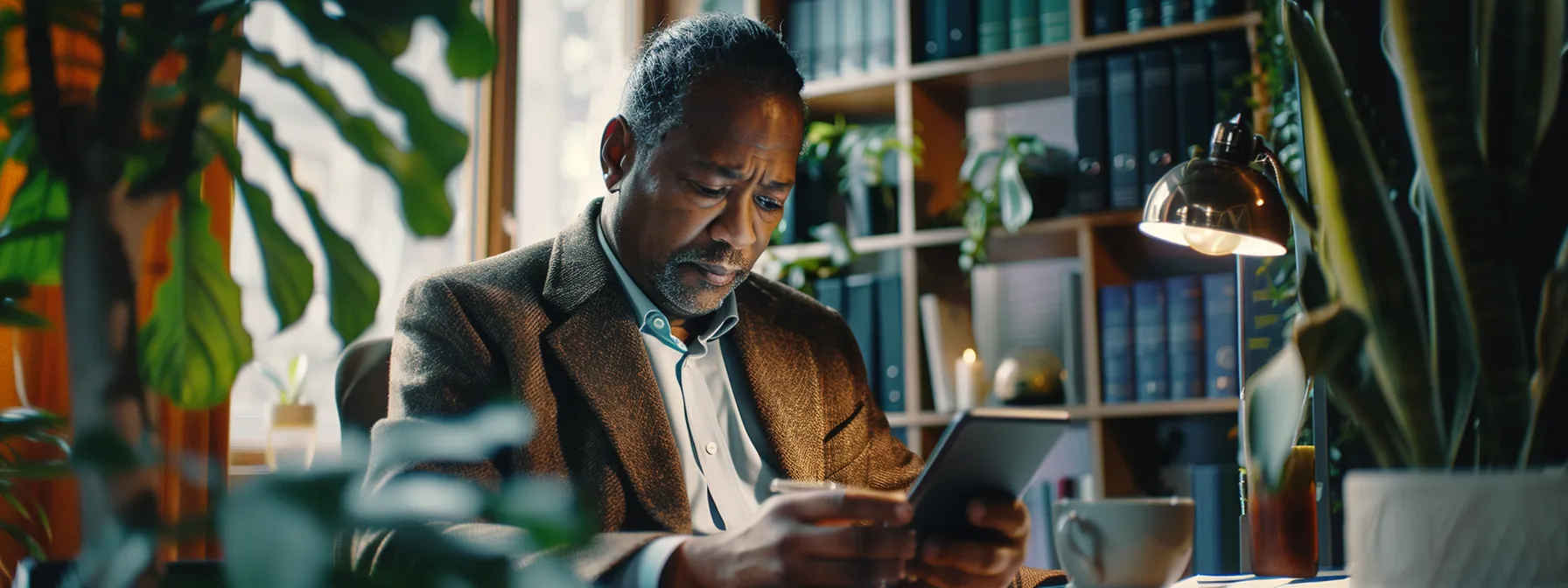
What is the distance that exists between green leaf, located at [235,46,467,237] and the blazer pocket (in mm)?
1212

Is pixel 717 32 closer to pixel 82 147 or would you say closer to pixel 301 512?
pixel 82 147

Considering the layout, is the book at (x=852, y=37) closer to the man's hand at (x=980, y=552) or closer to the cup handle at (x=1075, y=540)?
the man's hand at (x=980, y=552)

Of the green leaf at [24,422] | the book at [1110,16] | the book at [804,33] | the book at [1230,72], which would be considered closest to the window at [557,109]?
the book at [804,33]

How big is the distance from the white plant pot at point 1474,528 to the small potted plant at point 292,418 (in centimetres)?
211

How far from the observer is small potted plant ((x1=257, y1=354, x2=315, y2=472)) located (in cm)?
238

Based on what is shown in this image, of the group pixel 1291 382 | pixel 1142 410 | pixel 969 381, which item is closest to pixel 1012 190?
pixel 969 381

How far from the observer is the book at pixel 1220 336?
2480 mm

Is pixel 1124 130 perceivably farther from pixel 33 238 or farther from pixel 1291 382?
pixel 33 238

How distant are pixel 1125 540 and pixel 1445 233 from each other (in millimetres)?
289

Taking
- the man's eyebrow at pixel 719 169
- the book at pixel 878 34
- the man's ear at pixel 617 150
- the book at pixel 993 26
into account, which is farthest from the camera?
the book at pixel 878 34

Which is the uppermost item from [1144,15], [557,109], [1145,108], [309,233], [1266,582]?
[1144,15]

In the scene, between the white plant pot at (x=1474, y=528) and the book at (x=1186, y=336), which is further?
the book at (x=1186, y=336)

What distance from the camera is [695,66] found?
4.88 feet

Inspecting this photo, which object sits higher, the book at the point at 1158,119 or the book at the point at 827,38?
the book at the point at 827,38
